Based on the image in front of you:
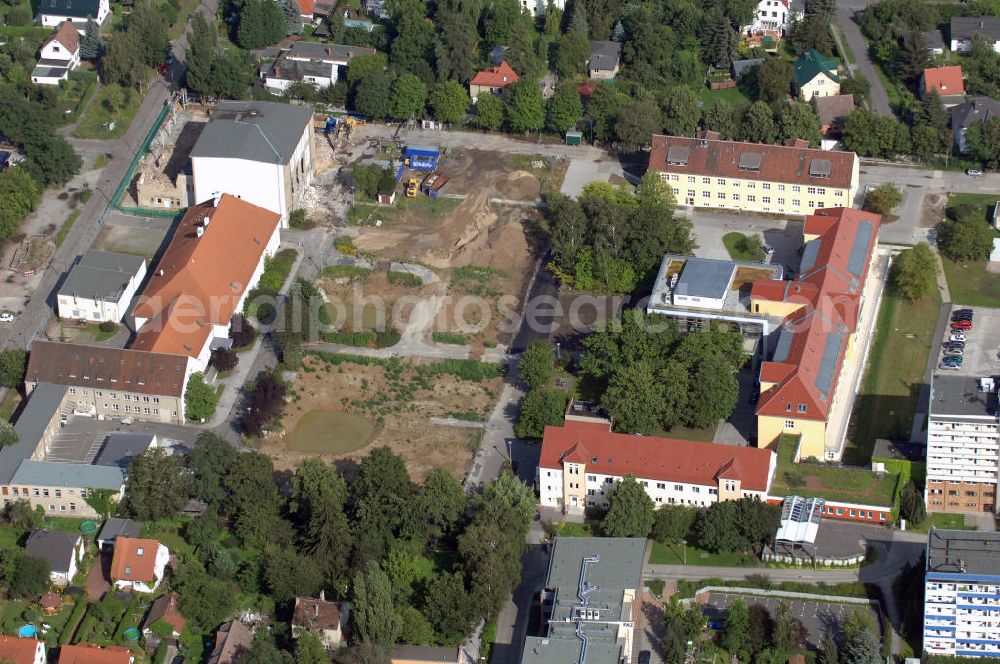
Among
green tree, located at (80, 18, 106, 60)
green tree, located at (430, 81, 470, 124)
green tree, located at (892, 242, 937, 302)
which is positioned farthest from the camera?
green tree, located at (80, 18, 106, 60)

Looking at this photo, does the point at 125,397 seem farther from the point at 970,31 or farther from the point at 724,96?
the point at 970,31

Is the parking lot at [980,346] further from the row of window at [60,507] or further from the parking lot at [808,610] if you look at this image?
the row of window at [60,507]

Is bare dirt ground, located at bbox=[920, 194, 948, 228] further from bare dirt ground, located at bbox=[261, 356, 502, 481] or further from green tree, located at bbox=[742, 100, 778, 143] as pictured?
bare dirt ground, located at bbox=[261, 356, 502, 481]

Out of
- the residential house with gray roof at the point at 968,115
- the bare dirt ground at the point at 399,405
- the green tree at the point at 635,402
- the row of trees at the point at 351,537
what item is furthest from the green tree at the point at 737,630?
the residential house with gray roof at the point at 968,115

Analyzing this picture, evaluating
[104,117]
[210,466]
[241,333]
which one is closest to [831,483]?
[210,466]

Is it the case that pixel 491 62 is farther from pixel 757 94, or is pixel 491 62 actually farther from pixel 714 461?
pixel 714 461

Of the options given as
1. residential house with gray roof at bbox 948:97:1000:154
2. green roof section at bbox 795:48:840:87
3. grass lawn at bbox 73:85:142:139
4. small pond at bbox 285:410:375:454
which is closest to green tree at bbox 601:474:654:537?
small pond at bbox 285:410:375:454
